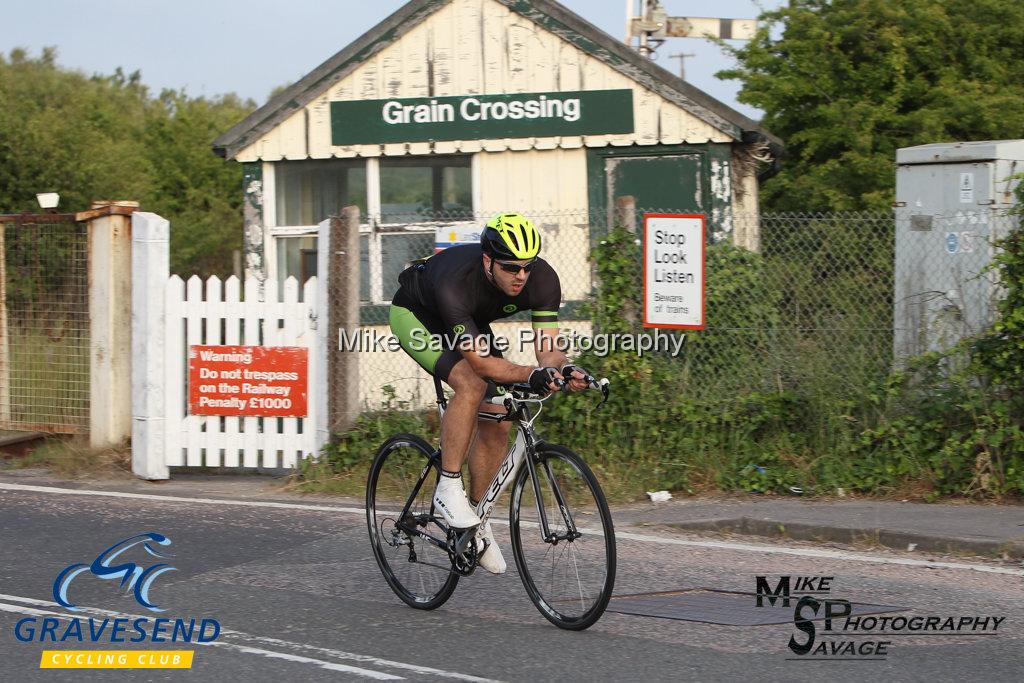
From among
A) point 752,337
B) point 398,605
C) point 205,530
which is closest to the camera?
point 398,605

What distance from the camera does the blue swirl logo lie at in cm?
618

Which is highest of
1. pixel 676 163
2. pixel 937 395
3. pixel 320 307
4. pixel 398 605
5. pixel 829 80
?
pixel 829 80

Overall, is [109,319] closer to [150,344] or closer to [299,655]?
[150,344]

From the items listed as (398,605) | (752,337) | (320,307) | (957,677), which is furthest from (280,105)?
(957,677)

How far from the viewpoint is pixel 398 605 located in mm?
6113

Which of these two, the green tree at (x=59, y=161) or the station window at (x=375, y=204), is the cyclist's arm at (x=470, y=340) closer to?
the station window at (x=375, y=204)

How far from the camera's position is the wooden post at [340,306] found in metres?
9.55

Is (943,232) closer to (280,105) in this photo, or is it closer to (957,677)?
(957,677)

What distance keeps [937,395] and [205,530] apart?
5282mm

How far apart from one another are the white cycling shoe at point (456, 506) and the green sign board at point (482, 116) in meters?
7.55

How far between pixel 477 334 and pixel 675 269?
3.95 metres

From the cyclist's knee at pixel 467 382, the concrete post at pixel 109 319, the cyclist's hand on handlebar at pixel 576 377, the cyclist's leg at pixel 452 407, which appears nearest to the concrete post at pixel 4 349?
the concrete post at pixel 109 319

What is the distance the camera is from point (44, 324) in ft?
35.0

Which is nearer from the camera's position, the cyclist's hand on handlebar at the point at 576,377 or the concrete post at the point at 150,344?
the cyclist's hand on handlebar at the point at 576,377
